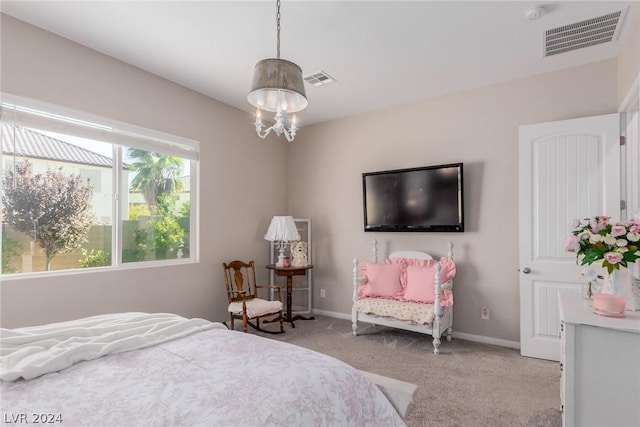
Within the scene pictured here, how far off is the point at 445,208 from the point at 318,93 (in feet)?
6.37

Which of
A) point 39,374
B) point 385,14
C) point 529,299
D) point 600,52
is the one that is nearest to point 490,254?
point 529,299

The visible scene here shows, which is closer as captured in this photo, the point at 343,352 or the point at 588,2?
the point at 588,2

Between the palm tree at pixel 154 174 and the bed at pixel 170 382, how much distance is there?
6.54ft

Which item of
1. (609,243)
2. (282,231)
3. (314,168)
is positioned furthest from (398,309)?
(314,168)

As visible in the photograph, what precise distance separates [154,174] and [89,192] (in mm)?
674

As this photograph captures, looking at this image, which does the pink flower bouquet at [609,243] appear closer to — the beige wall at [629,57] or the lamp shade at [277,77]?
the beige wall at [629,57]

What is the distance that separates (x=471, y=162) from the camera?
375cm

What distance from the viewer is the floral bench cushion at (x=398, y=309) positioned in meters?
3.32

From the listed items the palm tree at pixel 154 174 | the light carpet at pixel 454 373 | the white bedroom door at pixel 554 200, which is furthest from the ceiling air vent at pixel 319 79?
the light carpet at pixel 454 373

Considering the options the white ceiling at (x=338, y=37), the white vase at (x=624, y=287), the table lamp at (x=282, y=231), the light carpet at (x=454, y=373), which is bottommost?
the light carpet at (x=454, y=373)

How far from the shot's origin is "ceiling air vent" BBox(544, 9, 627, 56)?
8.18 ft

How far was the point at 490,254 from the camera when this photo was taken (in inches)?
143

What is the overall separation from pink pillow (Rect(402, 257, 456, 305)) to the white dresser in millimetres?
1737

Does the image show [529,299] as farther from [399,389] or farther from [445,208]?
[399,389]
